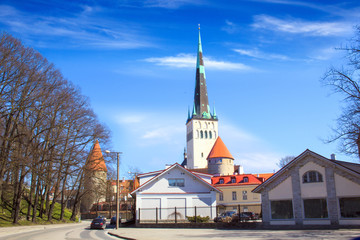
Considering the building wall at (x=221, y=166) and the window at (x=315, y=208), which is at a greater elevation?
the building wall at (x=221, y=166)

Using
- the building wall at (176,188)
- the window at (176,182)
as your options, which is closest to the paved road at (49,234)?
the building wall at (176,188)

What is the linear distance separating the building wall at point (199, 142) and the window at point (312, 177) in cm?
10637

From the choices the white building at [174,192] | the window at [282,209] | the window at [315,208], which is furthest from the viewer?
the white building at [174,192]

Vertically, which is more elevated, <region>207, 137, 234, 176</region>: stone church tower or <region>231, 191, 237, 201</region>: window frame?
<region>207, 137, 234, 176</region>: stone church tower

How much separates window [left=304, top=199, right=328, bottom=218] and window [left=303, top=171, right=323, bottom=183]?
154 centimetres

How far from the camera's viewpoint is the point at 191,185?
38812 mm

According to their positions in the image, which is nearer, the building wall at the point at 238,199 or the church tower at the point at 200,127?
the building wall at the point at 238,199

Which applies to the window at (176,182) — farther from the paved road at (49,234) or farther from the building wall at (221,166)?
the building wall at (221,166)

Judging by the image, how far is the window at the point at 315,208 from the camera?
26219 millimetres

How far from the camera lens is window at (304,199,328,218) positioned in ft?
86.0

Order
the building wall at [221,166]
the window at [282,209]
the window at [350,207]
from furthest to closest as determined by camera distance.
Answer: the building wall at [221,166], the window at [282,209], the window at [350,207]

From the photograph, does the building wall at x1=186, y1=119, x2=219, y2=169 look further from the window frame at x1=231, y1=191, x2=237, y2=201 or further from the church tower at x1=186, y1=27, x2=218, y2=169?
the window frame at x1=231, y1=191, x2=237, y2=201

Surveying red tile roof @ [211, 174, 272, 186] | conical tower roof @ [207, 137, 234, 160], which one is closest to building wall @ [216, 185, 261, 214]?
red tile roof @ [211, 174, 272, 186]

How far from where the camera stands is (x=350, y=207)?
25.2 metres
